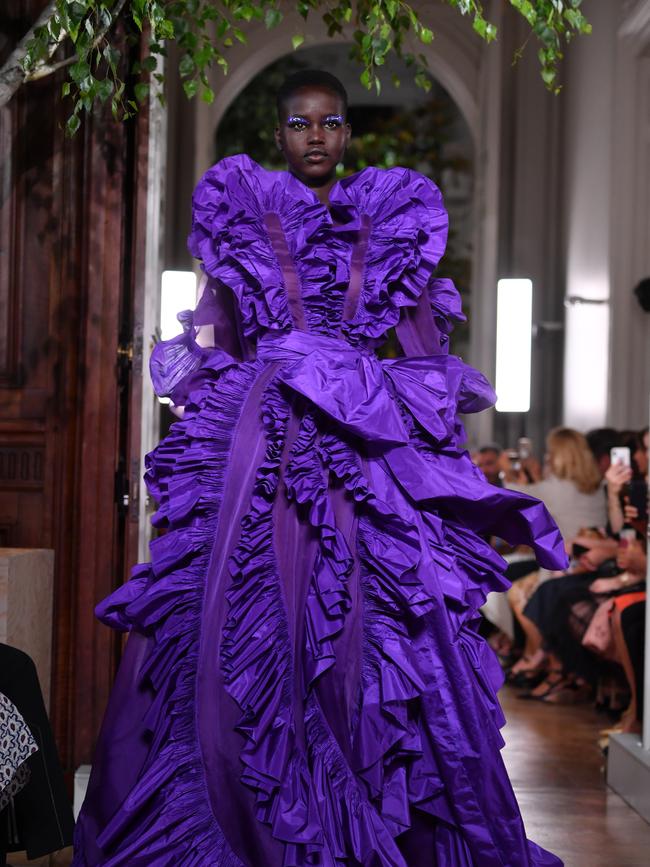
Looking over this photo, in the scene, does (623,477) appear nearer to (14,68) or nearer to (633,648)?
(633,648)

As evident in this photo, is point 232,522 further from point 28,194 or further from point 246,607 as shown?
point 28,194

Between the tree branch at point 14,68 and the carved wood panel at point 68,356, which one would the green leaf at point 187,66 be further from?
the tree branch at point 14,68

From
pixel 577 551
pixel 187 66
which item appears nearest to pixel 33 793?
pixel 187 66

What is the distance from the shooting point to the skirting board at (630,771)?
3.13m

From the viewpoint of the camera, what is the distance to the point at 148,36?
290cm

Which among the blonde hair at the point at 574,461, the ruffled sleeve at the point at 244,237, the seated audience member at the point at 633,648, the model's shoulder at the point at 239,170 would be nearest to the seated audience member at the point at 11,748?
the ruffled sleeve at the point at 244,237

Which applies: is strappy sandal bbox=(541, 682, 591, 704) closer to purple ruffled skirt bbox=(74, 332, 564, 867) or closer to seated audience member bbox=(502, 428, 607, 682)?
seated audience member bbox=(502, 428, 607, 682)

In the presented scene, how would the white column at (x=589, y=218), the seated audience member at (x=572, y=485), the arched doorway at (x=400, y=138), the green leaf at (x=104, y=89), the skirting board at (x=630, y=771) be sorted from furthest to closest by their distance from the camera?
the arched doorway at (x=400, y=138)
the white column at (x=589, y=218)
the seated audience member at (x=572, y=485)
the skirting board at (x=630, y=771)
the green leaf at (x=104, y=89)

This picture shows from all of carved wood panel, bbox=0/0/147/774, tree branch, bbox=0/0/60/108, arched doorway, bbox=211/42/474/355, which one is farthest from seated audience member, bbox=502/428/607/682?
arched doorway, bbox=211/42/474/355

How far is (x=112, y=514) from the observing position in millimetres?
2949

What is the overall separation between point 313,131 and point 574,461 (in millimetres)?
3163

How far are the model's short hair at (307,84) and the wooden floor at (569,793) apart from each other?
1.73 metres

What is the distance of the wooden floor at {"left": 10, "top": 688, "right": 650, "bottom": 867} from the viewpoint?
2797mm

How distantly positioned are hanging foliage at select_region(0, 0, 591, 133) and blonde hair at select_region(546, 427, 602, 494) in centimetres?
254
